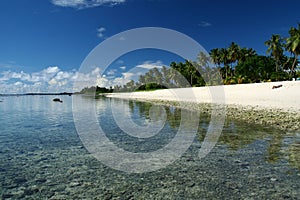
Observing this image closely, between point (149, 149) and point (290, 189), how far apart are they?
6.26 metres

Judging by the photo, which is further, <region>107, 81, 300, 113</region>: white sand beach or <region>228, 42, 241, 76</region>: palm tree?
<region>228, 42, 241, 76</region>: palm tree

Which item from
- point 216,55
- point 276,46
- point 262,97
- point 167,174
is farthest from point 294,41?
point 167,174

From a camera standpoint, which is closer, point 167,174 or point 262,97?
point 167,174

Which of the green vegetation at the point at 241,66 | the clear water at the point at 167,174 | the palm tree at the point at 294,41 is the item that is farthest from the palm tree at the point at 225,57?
the clear water at the point at 167,174

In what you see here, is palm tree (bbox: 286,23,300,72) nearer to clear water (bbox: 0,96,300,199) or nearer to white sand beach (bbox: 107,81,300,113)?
white sand beach (bbox: 107,81,300,113)

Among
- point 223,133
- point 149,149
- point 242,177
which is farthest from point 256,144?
point 149,149

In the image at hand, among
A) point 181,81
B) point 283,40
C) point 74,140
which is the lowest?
point 74,140

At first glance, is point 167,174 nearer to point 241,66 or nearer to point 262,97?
point 262,97

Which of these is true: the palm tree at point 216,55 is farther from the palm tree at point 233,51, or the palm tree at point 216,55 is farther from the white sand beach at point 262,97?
the white sand beach at point 262,97

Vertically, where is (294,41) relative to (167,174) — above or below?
above

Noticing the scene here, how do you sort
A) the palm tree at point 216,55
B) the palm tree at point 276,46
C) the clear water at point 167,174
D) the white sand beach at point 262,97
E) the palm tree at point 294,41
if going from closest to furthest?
1. the clear water at point 167,174
2. the white sand beach at point 262,97
3. the palm tree at point 294,41
4. the palm tree at point 276,46
5. the palm tree at point 216,55

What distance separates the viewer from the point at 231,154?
9.38 metres

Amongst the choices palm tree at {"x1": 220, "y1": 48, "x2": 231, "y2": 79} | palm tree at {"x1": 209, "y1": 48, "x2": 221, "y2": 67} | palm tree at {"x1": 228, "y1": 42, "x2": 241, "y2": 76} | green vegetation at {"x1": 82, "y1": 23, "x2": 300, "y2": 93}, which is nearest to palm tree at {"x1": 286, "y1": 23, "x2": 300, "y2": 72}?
green vegetation at {"x1": 82, "y1": 23, "x2": 300, "y2": 93}

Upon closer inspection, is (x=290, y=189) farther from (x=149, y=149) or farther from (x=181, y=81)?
(x=181, y=81)
